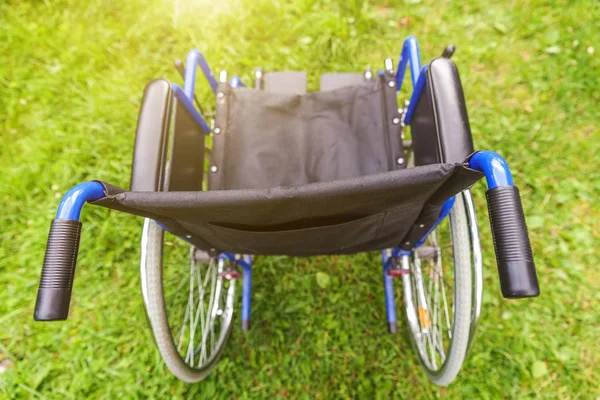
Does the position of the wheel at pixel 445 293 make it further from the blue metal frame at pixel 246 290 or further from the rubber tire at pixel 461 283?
the blue metal frame at pixel 246 290

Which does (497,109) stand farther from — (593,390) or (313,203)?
(313,203)

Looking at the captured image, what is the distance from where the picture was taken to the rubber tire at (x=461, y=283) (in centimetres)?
118

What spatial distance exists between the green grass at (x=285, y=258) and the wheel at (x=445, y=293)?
16cm

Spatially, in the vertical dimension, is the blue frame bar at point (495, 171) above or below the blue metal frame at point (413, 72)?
below

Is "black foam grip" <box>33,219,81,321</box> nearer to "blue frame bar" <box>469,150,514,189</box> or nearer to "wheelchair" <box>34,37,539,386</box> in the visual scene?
"wheelchair" <box>34,37,539,386</box>

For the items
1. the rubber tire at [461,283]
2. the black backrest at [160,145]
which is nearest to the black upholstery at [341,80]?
the black backrest at [160,145]

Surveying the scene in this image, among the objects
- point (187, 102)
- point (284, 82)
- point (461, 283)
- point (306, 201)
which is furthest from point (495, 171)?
point (284, 82)

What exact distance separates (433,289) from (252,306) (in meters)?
0.91

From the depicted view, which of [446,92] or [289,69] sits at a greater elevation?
[289,69]

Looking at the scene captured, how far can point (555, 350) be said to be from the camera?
1.74 m

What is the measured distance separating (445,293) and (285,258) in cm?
80

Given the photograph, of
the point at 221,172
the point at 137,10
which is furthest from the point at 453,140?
the point at 137,10

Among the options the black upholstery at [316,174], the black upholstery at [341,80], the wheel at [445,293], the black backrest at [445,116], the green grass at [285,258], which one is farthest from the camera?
the black upholstery at [341,80]

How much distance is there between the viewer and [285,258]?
1979 mm
